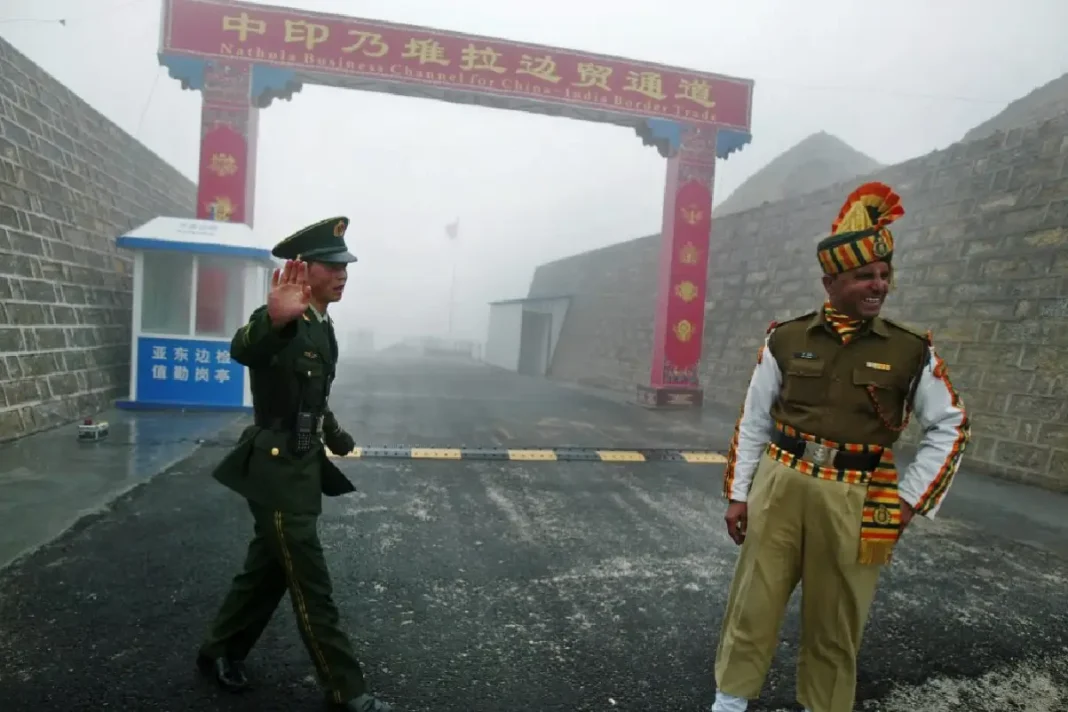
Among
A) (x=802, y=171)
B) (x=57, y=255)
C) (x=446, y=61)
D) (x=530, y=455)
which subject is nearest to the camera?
(x=530, y=455)

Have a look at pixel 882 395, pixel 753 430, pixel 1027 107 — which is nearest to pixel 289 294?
pixel 753 430

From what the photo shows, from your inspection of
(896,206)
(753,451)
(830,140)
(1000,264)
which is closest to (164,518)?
(753,451)

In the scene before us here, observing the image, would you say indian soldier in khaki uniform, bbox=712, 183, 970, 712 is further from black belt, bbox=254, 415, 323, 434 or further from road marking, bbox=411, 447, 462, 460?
road marking, bbox=411, 447, 462, 460

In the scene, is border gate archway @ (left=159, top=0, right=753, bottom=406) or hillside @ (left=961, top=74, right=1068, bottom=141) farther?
hillside @ (left=961, top=74, right=1068, bottom=141)

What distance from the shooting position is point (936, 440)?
82.5 inches

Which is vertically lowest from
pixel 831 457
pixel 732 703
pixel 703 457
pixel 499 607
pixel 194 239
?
pixel 499 607

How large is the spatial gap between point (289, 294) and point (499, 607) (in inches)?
80.1

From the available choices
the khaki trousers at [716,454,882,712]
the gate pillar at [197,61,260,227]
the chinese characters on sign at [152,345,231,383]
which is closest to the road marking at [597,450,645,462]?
the khaki trousers at [716,454,882,712]

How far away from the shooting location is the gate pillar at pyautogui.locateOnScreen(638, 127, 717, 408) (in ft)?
39.4

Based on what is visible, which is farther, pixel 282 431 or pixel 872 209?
pixel 282 431

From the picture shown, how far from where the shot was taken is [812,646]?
2154mm

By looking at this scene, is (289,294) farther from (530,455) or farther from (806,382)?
(530,455)

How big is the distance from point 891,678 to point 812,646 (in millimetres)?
956

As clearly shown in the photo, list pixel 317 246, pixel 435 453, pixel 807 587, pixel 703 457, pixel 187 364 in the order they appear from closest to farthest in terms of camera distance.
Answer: pixel 807 587, pixel 317 246, pixel 435 453, pixel 703 457, pixel 187 364
